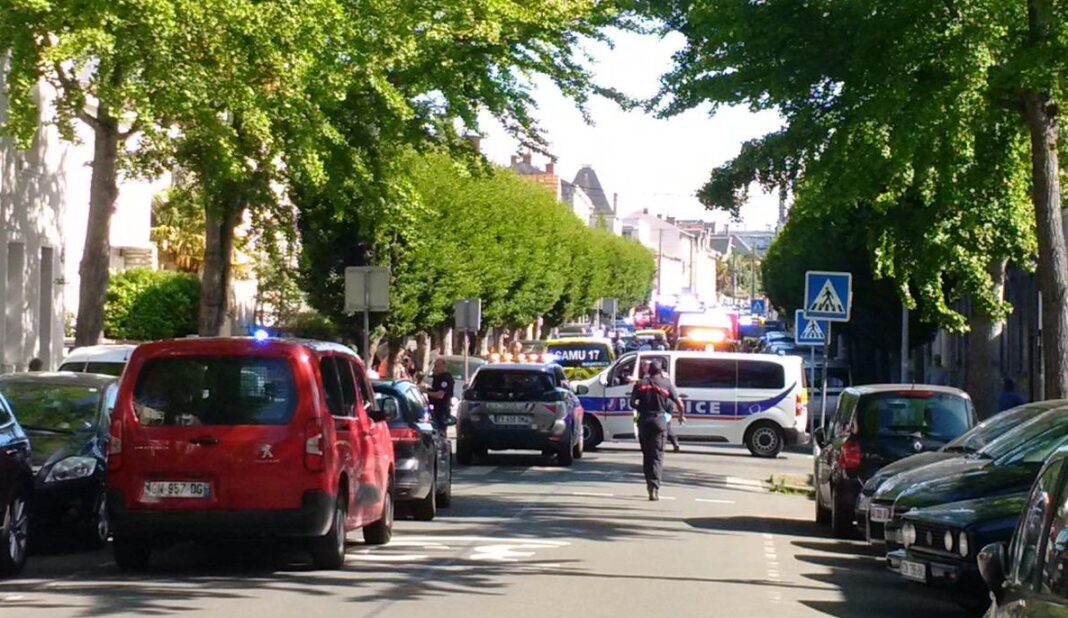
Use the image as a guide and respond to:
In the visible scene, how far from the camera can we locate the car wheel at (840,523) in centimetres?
1994

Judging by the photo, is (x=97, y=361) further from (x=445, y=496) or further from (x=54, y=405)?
(x=54, y=405)

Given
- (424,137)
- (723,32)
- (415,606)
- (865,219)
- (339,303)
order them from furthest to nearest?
(339,303) → (865,219) → (424,137) → (723,32) → (415,606)

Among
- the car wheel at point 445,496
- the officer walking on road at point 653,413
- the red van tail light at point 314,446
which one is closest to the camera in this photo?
the red van tail light at point 314,446

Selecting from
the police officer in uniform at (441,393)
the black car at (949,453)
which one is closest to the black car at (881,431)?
the black car at (949,453)

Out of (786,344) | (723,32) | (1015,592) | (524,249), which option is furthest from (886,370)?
(1015,592)

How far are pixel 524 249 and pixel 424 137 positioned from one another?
39758 millimetres

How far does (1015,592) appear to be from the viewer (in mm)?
6691

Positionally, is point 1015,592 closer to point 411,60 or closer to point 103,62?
point 103,62

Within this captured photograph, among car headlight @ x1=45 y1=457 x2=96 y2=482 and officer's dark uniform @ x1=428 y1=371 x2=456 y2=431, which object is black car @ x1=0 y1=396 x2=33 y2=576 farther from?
officer's dark uniform @ x1=428 y1=371 x2=456 y2=431

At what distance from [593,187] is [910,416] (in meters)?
177

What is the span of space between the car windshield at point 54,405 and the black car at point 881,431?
7.71m

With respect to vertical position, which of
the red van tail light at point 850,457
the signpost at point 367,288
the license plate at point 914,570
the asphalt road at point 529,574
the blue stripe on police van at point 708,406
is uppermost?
the signpost at point 367,288

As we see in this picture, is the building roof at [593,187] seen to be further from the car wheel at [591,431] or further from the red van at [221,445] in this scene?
the red van at [221,445]

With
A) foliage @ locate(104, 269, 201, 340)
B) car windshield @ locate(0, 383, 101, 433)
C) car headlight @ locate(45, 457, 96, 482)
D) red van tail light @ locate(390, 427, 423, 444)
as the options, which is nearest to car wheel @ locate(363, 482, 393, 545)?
red van tail light @ locate(390, 427, 423, 444)
